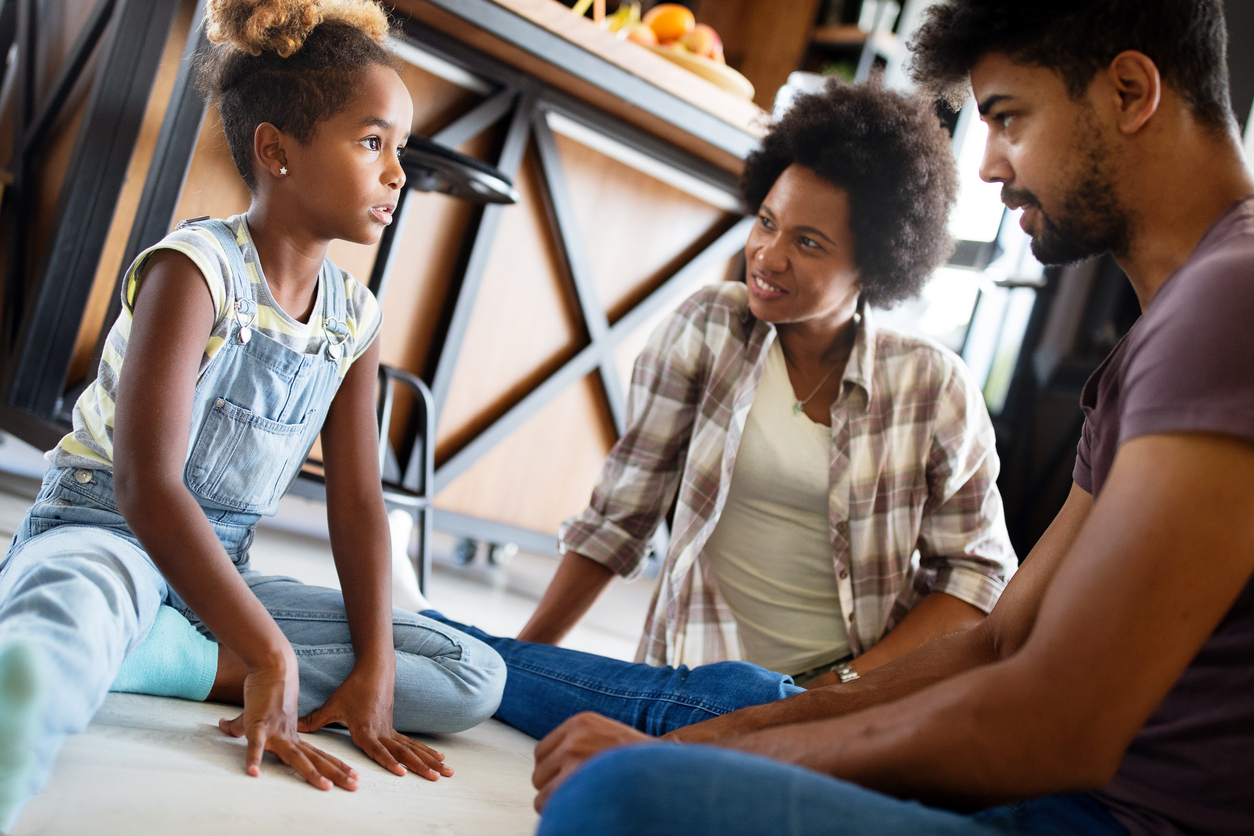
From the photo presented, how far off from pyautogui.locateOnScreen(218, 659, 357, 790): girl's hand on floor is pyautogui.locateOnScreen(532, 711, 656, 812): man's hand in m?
0.29

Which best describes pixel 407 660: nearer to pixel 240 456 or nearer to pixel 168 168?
pixel 240 456

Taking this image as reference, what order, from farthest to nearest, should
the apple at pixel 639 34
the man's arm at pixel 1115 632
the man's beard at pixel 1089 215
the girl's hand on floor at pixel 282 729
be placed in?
the apple at pixel 639 34
the girl's hand on floor at pixel 282 729
the man's beard at pixel 1089 215
the man's arm at pixel 1115 632

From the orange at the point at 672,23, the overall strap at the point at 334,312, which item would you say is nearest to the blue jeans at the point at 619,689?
the overall strap at the point at 334,312

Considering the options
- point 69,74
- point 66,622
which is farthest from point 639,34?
point 66,622

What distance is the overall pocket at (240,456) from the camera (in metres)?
1.12

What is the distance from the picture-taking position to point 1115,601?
570 mm

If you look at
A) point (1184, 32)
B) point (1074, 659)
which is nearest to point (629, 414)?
point (1184, 32)

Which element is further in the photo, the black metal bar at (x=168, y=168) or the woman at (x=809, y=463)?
the black metal bar at (x=168, y=168)

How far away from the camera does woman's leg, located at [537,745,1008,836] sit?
1.87 ft

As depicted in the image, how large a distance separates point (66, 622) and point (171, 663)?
0.27m

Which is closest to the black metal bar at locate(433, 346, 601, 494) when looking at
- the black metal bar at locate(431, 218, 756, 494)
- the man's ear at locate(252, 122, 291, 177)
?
the black metal bar at locate(431, 218, 756, 494)

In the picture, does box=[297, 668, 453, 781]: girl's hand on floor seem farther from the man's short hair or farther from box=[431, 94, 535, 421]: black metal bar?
box=[431, 94, 535, 421]: black metal bar

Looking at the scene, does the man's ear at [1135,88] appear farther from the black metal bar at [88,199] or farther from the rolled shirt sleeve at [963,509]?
the black metal bar at [88,199]

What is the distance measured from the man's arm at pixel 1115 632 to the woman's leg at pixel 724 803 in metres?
0.05
